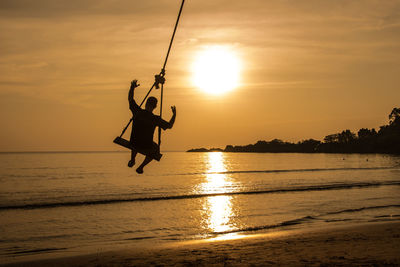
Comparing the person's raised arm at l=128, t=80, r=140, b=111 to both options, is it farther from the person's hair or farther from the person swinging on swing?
the person's hair

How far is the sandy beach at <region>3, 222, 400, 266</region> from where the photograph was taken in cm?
1057

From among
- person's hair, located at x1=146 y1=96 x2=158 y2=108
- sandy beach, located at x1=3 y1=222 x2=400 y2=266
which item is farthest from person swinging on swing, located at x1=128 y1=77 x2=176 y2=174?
sandy beach, located at x1=3 y1=222 x2=400 y2=266

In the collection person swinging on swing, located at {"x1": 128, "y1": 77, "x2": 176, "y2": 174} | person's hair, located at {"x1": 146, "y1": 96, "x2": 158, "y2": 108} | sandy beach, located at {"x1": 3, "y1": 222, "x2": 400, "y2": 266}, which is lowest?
sandy beach, located at {"x1": 3, "y1": 222, "x2": 400, "y2": 266}

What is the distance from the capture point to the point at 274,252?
11.8 metres

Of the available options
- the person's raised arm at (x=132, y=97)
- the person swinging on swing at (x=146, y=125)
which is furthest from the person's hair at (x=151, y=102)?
→ the person's raised arm at (x=132, y=97)

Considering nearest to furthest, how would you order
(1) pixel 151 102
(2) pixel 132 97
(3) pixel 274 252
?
1. (2) pixel 132 97
2. (1) pixel 151 102
3. (3) pixel 274 252

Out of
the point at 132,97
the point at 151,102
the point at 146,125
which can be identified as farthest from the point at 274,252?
the point at 132,97

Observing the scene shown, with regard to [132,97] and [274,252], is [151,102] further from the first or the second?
[274,252]

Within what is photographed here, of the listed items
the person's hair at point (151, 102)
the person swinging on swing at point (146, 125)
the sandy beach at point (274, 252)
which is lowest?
the sandy beach at point (274, 252)

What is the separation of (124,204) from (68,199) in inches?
262

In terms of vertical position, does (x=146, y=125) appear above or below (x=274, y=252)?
above

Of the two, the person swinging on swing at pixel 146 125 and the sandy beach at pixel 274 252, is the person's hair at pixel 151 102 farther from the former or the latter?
the sandy beach at pixel 274 252

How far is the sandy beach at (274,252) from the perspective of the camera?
1057 centimetres

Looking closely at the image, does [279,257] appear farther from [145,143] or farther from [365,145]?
[365,145]
